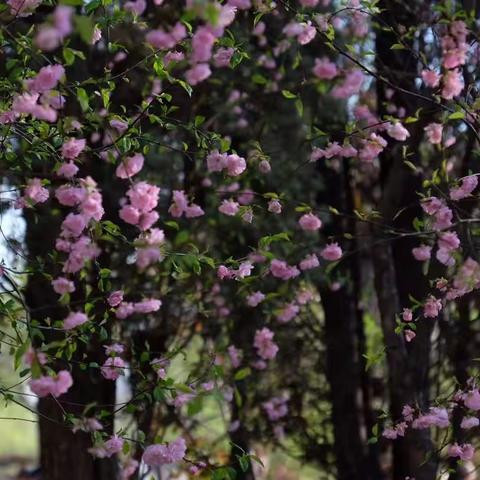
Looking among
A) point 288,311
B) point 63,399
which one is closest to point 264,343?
point 288,311

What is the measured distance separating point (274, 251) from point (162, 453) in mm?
3245

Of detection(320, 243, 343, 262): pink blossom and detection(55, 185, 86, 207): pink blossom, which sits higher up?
detection(320, 243, 343, 262): pink blossom

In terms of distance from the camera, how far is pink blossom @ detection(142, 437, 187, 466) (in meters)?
2.93

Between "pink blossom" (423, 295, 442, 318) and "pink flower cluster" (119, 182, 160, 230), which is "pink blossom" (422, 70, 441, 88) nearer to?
"pink blossom" (423, 295, 442, 318)

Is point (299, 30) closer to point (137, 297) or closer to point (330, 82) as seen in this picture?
point (330, 82)

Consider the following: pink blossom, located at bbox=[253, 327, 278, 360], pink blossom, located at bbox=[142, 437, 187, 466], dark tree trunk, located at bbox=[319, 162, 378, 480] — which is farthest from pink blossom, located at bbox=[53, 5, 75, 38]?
dark tree trunk, located at bbox=[319, 162, 378, 480]

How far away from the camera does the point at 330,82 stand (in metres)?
3.15

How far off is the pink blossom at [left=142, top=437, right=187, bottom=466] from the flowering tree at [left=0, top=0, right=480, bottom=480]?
0.26 metres

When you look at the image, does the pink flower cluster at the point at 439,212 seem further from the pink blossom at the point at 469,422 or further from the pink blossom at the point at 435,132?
the pink blossom at the point at 469,422

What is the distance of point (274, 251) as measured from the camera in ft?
20.0

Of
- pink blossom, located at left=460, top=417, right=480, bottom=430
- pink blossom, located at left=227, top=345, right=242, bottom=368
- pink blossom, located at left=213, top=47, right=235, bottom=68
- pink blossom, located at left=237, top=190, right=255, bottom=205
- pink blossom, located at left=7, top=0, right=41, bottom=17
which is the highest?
pink blossom, located at left=237, top=190, right=255, bottom=205

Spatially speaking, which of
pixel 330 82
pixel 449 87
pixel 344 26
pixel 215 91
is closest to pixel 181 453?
pixel 330 82

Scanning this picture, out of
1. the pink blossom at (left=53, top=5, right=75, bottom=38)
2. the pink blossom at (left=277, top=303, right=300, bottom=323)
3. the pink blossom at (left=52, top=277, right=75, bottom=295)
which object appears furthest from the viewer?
the pink blossom at (left=277, top=303, right=300, bottom=323)

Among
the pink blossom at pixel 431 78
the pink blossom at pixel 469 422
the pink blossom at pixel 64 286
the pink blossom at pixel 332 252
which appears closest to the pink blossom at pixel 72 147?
the pink blossom at pixel 64 286
